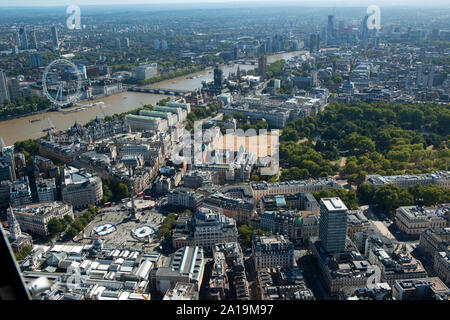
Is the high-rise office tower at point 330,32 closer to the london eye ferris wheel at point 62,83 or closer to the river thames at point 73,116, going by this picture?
the river thames at point 73,116

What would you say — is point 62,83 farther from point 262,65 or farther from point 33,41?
point 262,65

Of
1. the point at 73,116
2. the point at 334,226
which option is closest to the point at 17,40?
the point at 73,116

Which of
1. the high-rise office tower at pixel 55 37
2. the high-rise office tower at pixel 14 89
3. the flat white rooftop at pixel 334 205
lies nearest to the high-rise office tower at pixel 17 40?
the high-rise office tower at pixel 55 37

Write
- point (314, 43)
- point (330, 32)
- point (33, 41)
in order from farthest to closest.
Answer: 1. point (330, 32)
2. point (314, 43)
3. point (33, 41)

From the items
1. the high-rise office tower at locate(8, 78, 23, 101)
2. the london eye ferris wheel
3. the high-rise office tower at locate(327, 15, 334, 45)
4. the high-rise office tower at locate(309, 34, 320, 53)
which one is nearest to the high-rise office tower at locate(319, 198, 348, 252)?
the london eye ferris wheel

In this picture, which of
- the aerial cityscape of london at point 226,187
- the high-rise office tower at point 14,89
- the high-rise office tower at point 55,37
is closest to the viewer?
the aerial cityscape of london at point 226,187

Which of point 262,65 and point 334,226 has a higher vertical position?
point 262,65

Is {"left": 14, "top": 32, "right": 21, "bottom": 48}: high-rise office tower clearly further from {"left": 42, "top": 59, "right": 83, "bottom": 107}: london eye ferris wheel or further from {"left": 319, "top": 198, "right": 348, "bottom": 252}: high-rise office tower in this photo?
{"left": 319, "top": 198, "right": 348, "bottom": 252}: high-rise office tower

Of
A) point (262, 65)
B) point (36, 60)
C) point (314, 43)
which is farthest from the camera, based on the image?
point (314, 43)

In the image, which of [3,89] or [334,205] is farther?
[3,89]

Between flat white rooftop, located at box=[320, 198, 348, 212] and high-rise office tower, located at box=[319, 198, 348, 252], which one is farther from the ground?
flat white rooftop, located at box=[320, 198, 348, 212]
